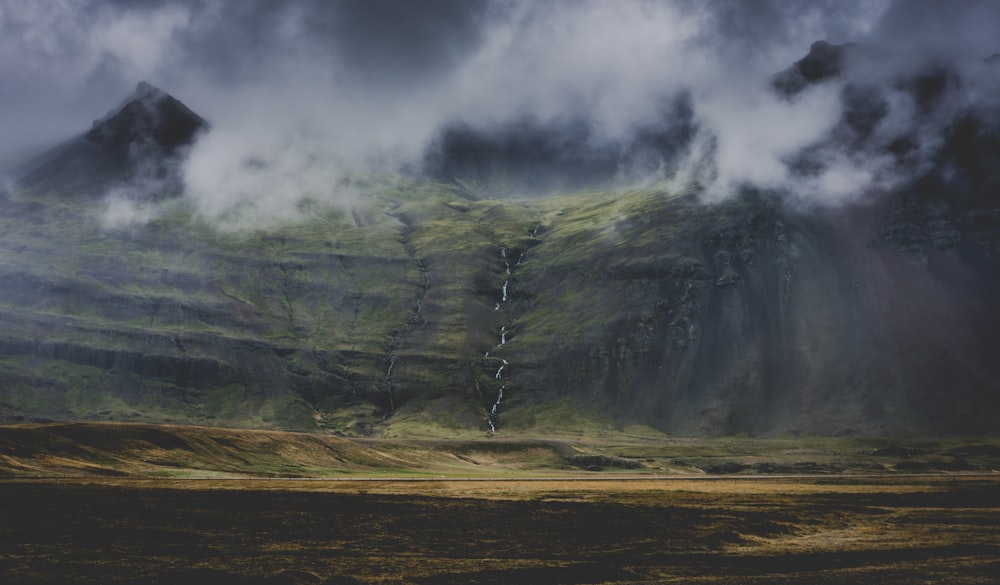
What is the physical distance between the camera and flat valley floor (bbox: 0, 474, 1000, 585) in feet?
116

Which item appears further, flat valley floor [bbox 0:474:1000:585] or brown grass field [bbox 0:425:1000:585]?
brown grass field [bbox 0:425:1000:585]

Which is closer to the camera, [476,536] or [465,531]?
[476,536]

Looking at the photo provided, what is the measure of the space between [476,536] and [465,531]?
2.06 meters

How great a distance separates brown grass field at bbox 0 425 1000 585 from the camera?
35469 mm

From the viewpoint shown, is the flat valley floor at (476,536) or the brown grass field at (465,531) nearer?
the flat valley floor at (476,536)

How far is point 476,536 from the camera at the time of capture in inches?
1818

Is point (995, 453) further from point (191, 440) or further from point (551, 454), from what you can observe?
point (191, 440)

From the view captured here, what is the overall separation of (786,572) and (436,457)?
118 m

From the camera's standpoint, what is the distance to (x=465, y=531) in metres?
48.1

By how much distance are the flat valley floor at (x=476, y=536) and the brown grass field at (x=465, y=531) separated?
0.49 ft

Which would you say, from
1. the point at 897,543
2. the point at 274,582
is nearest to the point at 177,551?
the point at 274,582

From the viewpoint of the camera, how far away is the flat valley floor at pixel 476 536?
1387 inches

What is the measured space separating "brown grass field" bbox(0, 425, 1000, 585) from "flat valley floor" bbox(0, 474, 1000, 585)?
0.49 feet

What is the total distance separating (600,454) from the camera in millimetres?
160125
